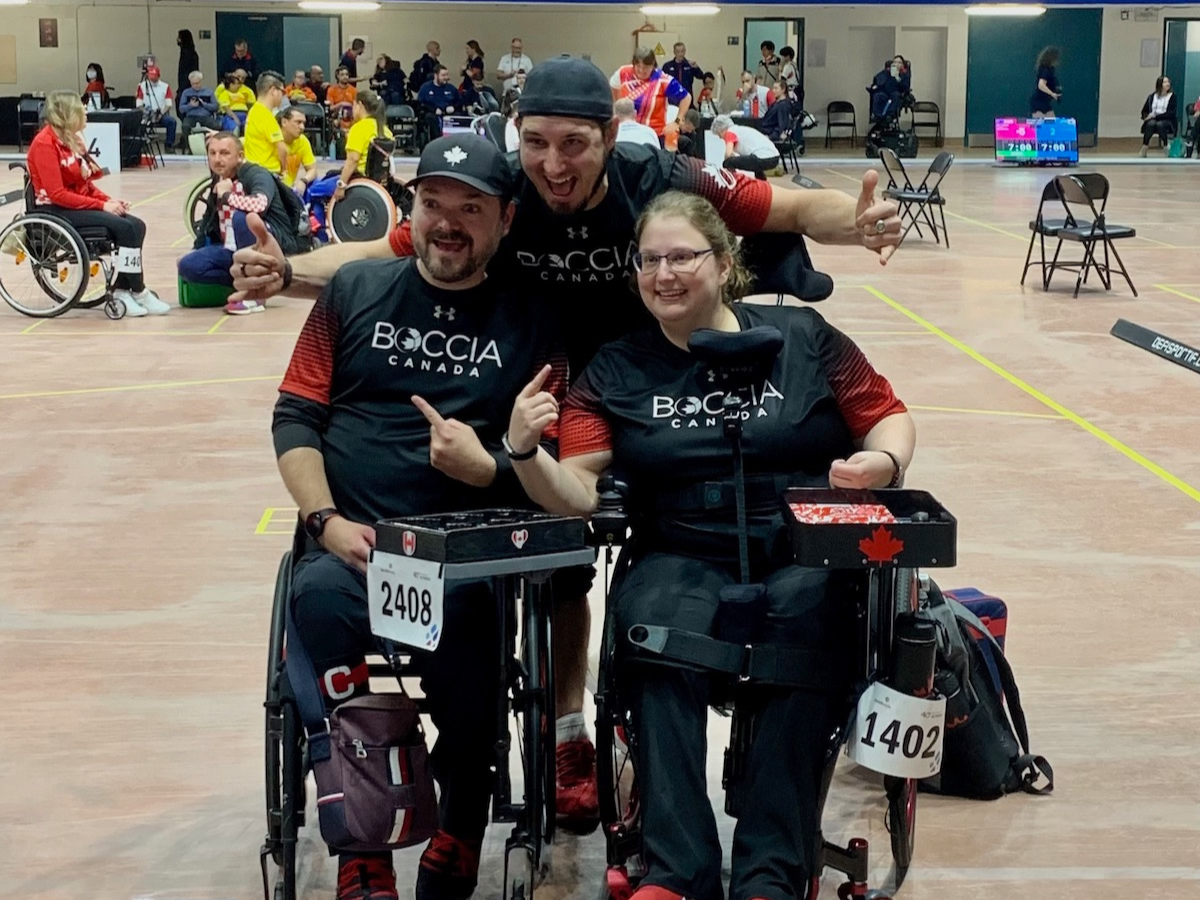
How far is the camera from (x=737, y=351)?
10.5ft

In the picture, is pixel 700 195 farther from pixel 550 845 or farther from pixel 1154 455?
pixel 1154 455

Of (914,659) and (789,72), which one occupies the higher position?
(789,72)

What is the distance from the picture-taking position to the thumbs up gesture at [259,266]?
3.35 metres

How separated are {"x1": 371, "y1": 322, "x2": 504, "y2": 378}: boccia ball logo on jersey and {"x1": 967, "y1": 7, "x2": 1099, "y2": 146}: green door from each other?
31137mm

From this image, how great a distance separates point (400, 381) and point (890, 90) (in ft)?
89.6

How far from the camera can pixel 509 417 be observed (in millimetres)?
3291

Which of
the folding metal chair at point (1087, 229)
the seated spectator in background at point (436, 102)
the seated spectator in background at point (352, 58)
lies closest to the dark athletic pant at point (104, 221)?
the folding metal chair at point (1087, 229)

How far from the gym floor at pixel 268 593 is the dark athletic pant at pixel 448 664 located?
0.23 m

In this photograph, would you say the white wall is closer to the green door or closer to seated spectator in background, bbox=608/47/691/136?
the green door

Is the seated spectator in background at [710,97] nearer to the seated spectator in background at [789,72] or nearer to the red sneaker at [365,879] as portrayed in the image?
the seated spectator in background at [789,72]

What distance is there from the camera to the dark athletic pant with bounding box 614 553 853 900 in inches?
111

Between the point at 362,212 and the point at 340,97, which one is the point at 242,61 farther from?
the point at 362,212

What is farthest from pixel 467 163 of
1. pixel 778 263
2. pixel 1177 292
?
pixel 1177 292

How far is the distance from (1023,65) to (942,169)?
18.7 m
